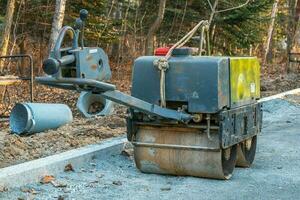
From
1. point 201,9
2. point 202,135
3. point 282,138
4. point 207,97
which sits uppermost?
point 201,9

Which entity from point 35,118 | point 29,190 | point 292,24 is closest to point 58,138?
point 35,118

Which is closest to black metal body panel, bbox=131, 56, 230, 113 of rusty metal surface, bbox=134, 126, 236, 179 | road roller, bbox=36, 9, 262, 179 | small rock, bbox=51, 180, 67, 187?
road roller, bbox=36, 9, 262, 179

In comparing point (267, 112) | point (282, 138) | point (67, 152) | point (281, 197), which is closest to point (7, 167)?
point (67, 152)

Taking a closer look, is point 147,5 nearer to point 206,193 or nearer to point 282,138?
point 282,138

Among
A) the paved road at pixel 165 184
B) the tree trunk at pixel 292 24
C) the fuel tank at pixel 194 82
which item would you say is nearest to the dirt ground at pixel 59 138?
the paved road at pixel 165 184

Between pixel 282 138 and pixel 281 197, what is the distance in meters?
3.90

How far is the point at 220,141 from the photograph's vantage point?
6234 mm

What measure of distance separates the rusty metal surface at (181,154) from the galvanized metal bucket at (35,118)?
8.34ft

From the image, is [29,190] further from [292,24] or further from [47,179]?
[292,24]

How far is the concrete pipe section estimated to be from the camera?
11086 mm

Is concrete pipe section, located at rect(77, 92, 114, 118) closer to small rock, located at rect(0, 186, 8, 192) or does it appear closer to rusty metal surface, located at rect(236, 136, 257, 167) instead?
rusty metal surface, located at rect(236, 136, 257, 167)

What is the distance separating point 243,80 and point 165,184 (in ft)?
4.86

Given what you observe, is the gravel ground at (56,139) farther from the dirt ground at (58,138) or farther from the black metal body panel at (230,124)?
the black metal body panel at (230,124)

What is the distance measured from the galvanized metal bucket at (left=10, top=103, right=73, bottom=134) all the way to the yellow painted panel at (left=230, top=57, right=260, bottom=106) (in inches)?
127
